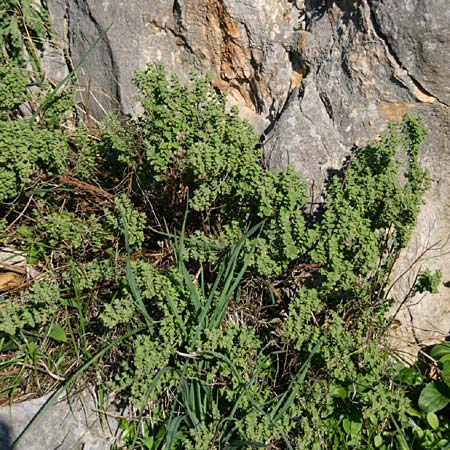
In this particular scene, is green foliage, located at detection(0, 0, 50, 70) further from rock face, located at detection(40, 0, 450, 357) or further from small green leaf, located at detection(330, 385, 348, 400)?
small green leaf, located at detection(330, 385, 348, 400)

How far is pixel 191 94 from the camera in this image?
304 centimetres

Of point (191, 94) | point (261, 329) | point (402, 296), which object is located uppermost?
point (191, 94)

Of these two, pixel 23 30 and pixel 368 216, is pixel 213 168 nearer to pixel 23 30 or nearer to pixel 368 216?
pixel 368 216

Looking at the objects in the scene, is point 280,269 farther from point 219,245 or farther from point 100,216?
point 100,216

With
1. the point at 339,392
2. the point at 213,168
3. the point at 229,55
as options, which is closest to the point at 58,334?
the point at 213,168

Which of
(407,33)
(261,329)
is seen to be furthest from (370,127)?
(261,329)

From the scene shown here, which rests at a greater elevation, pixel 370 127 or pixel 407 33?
pixel 407 33

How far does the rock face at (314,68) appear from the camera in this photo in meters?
2.82

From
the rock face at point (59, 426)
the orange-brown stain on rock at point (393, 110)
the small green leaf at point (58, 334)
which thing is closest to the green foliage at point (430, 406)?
the orange-brown stain on rock at point (393, 110)

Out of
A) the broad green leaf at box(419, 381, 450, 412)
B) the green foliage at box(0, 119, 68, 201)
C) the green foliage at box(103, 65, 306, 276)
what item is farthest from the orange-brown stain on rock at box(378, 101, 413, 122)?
the green foliage at box(0, 119, 68, 201)

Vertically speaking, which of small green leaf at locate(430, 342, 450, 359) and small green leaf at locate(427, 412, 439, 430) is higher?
small green leaf at locate(430, 342, 450, 359)

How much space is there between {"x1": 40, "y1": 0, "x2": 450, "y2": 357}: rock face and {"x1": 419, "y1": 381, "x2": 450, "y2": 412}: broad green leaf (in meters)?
0.25

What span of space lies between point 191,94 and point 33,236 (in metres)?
1.01

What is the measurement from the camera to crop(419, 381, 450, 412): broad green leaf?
271cm
